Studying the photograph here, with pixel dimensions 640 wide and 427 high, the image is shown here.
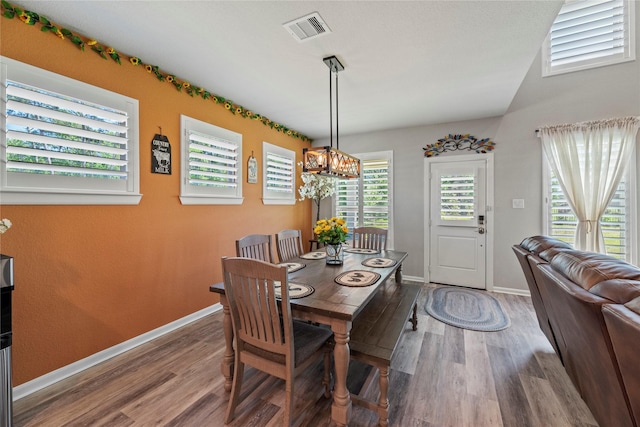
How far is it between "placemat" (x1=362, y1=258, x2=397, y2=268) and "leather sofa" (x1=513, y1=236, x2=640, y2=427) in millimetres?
1081

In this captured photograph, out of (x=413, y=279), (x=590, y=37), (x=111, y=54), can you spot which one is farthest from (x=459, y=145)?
(x=111, y=54)

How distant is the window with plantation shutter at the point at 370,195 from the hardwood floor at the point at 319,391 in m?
2.43

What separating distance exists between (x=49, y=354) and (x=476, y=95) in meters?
A: 4.74

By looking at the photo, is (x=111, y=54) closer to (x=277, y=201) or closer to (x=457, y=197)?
(x=277, y=201)

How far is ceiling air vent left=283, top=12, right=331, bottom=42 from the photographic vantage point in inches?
73.1

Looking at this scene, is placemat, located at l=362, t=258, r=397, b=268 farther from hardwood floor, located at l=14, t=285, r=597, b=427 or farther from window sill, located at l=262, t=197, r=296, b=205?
window sill, located at l=262, t=197, r=296, b=205

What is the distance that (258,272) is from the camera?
142 cm

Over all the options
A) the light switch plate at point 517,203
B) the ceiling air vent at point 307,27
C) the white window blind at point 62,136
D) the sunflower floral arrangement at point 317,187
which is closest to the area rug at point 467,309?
the light switch plate at point 517,203

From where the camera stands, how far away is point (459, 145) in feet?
13.4

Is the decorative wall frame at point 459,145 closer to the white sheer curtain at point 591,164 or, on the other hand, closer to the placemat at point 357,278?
the white sheer curtain at point 591,164

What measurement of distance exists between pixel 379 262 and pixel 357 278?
1.91 ft

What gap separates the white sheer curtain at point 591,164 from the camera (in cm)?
320

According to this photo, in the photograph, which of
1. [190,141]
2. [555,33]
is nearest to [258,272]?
[190,141]

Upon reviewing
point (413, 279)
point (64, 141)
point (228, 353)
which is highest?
point (64, 141)
